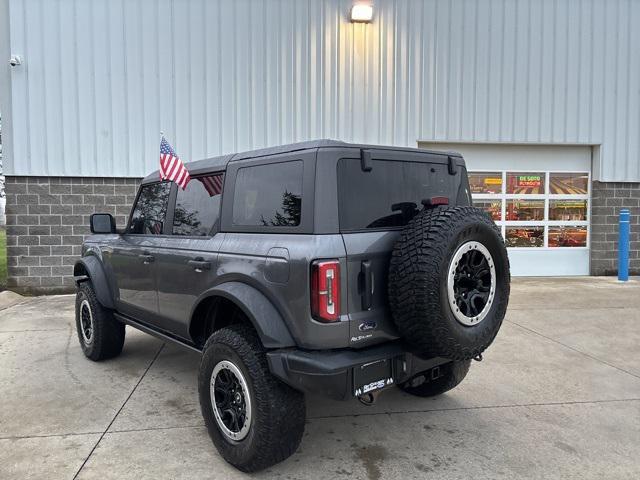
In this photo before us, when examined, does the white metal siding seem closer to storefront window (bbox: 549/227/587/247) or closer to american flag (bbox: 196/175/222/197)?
storefront window (bbox: 549/227/587/247)

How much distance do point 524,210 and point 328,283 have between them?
366 inches

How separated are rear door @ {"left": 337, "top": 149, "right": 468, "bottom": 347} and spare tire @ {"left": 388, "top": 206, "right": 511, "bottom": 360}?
0.09 m

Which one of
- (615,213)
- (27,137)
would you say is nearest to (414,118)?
(615,213)

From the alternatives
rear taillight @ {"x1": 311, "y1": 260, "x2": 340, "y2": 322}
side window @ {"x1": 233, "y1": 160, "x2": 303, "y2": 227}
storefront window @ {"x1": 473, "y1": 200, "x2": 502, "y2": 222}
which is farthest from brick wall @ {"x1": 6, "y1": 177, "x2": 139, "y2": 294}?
rear taillight @ {"x1": 311, "y1": 260, "x2": 340, "y2": 322}

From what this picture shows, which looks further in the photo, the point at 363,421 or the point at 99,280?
the point at 99,280

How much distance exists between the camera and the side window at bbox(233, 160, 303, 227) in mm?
2834

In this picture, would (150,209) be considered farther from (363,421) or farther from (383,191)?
(363,421)

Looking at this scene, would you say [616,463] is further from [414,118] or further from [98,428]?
[414,118]

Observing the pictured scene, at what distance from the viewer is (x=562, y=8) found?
9945 millimetres

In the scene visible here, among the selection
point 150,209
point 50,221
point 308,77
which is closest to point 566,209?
point 308,77

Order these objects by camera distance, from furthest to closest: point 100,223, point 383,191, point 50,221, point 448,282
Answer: point 50,221 < point 100,223 < point 383,191 < point 448,282

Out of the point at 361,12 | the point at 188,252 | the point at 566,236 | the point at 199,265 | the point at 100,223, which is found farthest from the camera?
the point at 566,236

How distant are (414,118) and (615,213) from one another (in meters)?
5.03

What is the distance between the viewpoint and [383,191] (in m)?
2.96
